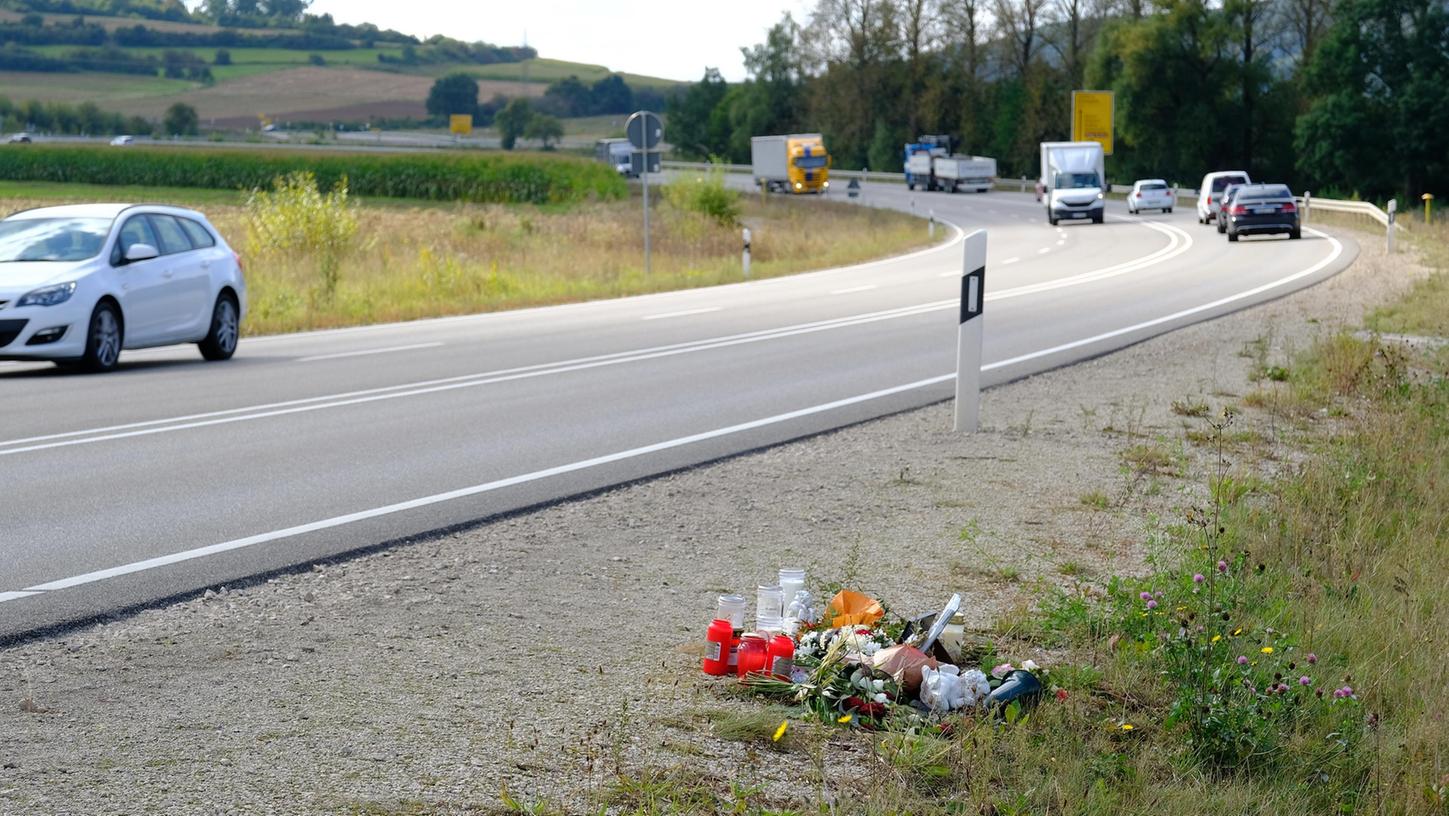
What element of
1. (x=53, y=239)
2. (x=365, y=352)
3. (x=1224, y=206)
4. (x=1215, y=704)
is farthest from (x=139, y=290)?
(x=1224, y=206)

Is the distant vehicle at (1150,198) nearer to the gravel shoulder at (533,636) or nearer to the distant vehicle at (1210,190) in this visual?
the distant vehicle at (1210,190)

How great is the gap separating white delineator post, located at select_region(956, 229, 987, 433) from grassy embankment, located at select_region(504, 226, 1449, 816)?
3.03m

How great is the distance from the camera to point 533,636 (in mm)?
5805

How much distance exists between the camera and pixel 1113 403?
12.5 metres

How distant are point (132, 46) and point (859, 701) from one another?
178 meters

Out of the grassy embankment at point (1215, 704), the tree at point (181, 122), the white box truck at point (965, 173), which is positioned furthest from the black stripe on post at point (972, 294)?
the tree at point (181, 122)

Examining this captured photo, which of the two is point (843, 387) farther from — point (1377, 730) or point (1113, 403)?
point (1377, 730)

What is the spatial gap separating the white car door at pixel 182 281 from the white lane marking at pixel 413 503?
7.16 m

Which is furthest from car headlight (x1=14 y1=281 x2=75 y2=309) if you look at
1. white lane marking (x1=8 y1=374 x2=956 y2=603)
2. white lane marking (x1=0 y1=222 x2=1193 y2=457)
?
white lane marking (x1=8 y1=374 x2=956 y2=603)

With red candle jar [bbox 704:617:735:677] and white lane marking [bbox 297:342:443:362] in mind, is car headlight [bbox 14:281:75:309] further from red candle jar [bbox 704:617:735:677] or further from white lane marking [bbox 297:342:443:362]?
red candle jar [bbox 704:617:735:677]

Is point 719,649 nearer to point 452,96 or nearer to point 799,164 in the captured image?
point 799,164

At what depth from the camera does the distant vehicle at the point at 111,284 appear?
14.7m

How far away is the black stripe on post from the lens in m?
10.6

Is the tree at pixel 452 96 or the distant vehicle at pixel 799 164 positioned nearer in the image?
the distant vehicle at pixel 799 164
